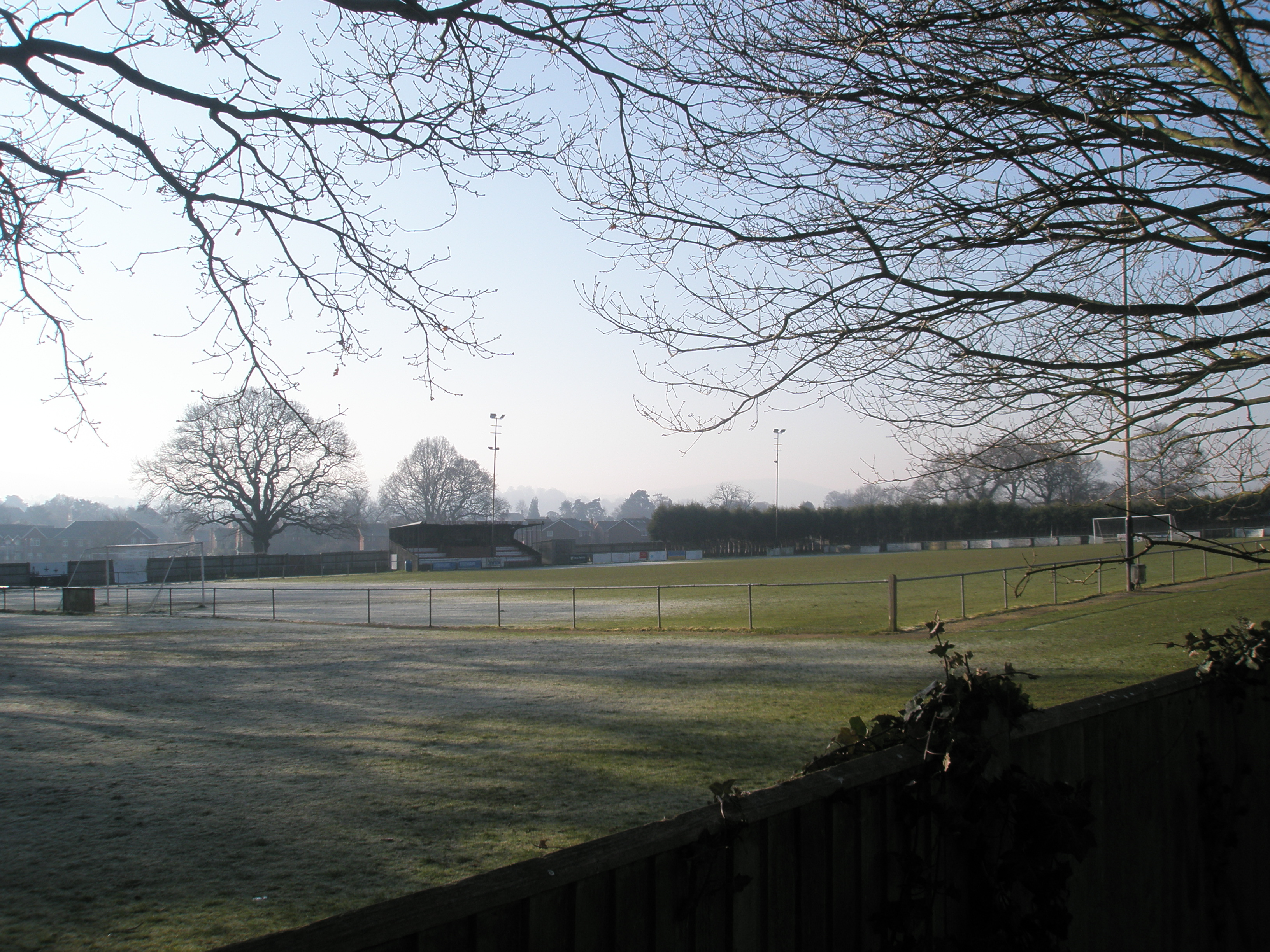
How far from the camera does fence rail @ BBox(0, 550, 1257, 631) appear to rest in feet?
67.9

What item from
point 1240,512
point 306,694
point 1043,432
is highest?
point 1043,432

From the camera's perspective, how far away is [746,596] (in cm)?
2922

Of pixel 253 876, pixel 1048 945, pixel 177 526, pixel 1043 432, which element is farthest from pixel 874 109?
pixel 177 526

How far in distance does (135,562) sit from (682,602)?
47208 millimetres

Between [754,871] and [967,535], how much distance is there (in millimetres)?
81410

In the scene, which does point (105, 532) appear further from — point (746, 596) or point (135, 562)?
point (746, 596)

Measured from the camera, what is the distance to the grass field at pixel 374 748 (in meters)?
4.56

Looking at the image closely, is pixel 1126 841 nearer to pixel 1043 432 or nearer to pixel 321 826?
pixel 1043 432

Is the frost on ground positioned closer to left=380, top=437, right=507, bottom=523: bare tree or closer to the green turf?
the green turf

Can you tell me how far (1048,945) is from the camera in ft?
8.70

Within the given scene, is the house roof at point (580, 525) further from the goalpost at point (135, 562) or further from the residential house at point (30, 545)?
the goalpost at point (135, 562)

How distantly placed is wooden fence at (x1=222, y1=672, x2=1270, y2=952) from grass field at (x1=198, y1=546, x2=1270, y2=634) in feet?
3.66

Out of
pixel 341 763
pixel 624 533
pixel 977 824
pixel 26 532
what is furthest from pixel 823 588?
pixel 624 533

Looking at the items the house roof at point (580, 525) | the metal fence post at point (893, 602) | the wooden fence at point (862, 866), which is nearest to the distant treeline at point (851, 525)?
the house roof at point (580, 525)
